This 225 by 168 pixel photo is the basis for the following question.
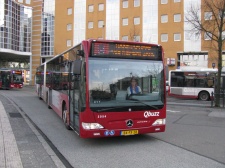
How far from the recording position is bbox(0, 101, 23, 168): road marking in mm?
5781

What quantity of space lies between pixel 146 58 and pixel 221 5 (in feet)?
37.5

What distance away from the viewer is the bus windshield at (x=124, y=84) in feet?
23.4

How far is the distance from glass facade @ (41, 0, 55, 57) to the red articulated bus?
5935 centimetres

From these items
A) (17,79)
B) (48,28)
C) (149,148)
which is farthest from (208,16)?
(48,28)

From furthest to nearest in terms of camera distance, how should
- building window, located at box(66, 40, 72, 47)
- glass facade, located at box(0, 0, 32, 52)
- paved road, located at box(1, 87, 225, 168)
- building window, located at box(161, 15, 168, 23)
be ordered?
glass facade, located at box(0, 0, 32, 52) → building window, located at box(66, 40, 72, 47) → building window, located at box(161, 15, 168, 23) → paved road, located at box(1, 87, 225, 168)

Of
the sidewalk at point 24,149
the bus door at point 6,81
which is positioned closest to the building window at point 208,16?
the sidewalk at point 24,149

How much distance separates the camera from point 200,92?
24.6 m

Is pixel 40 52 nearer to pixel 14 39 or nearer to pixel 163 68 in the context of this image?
pixel 14 39

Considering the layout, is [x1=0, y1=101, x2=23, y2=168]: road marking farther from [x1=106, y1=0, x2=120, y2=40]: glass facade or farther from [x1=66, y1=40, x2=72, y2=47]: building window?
[x1=66, y1=40, x2=72, y2=47]: building window

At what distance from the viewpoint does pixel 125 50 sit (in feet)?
24.9

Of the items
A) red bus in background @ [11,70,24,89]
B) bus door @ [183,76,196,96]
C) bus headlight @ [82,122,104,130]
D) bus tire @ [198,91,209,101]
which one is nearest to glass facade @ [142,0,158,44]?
red bus in background @ [11,70,24,89]

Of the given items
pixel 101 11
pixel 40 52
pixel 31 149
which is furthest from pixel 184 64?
pixel 31 149

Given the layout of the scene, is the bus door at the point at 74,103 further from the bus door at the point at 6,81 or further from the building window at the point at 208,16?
the bus door at the point at 6,81

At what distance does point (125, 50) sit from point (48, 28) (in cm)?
6177
